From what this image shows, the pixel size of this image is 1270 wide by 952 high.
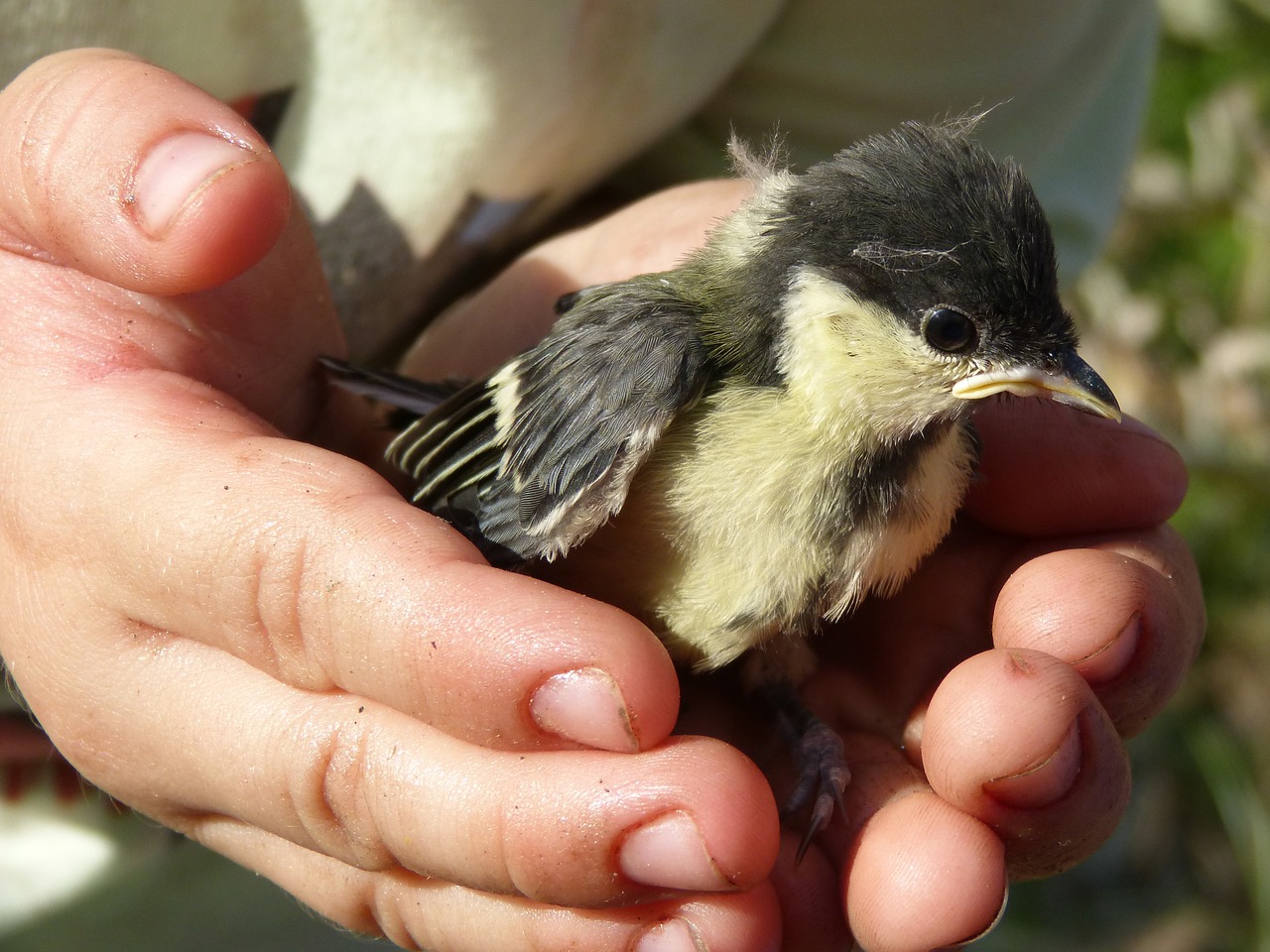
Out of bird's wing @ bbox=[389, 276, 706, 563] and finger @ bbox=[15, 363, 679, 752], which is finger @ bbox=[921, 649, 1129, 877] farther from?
bird's wing @ bbox=[389, 276, 706, 563]

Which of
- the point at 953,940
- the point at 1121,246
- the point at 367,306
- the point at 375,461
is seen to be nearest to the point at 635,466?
the point at 953,940

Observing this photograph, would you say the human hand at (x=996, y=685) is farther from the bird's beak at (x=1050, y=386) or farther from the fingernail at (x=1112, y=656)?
the bird's beak at (x=1050, y=386)

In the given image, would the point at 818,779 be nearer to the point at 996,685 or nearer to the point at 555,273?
the point at 996,685

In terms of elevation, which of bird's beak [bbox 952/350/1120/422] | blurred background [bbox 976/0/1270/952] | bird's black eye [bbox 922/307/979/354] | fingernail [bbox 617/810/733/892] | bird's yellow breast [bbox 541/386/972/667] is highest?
bird's black eye [bbox 922/307/979/354]

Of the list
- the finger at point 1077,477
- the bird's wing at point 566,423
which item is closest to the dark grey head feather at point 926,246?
the bird's wing at point 566,423

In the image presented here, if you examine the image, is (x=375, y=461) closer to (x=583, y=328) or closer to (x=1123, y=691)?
(x=583, y=328)

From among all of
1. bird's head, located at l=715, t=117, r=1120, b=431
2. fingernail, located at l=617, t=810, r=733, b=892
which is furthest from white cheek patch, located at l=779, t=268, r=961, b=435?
fingernail, located at l=617, t=810, r=733, b=892

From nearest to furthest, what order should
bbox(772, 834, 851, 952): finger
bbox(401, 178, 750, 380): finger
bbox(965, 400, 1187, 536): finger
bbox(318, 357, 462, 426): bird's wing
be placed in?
1. bbox(772, 834, 851, 952): finger
2. bbox(965, 400, 1187, 536): finger
3. bbox(318, 357, 462, 426): bird's wing
4. bbox(401, 178, 750, 380): finger

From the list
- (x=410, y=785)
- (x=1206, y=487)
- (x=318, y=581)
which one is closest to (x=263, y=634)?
(x=318, y=581)
